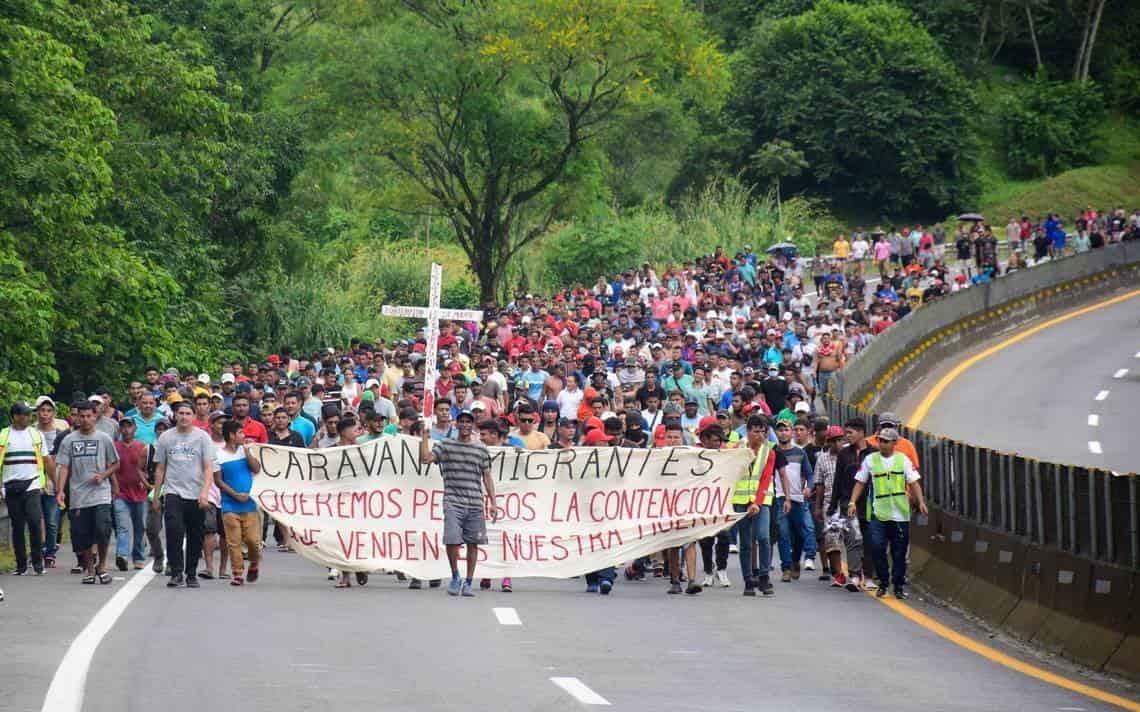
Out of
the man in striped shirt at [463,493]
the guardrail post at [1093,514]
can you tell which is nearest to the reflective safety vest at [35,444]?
the man in striped shirt at [463,493]

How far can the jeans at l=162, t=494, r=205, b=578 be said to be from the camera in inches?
707

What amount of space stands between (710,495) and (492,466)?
7.23ft

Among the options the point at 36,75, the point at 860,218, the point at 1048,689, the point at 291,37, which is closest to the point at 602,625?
the point at 1048,689

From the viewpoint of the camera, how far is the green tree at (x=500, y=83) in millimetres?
52688

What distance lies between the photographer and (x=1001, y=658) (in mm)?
14258

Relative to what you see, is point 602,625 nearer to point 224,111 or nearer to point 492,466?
point 492,466

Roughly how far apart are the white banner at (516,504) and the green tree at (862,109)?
62694 millimetres

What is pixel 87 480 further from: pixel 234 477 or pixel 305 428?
pixel 305 428

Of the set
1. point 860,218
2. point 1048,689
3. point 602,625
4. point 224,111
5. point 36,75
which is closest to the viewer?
point 1048,689

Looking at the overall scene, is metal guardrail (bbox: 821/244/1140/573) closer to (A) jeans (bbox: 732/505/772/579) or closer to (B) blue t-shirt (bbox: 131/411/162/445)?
(A) jeans (bbox: 732/505/772/579)

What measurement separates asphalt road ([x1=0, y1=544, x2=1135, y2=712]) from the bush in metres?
70.9

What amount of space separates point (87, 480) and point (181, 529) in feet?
4.55

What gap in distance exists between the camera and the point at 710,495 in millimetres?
19219

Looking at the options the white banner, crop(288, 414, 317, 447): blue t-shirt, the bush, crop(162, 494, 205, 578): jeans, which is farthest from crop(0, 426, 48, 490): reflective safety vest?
the bush
